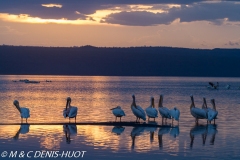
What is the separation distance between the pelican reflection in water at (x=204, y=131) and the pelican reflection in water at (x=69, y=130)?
3.27 metres

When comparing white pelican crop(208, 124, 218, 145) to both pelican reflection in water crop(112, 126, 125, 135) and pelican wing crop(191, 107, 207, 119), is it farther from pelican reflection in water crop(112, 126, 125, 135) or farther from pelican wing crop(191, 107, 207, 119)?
pelican reflection in water crop(112, 126, 125, 135)

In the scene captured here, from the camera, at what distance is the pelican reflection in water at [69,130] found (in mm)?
14570

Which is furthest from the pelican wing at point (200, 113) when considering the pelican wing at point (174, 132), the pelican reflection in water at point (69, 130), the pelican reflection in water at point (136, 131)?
the pelican reflection in water at point (69, 130)

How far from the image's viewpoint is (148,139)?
48.4ft

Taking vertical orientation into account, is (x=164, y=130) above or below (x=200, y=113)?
below

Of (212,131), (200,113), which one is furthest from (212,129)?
(200,113)

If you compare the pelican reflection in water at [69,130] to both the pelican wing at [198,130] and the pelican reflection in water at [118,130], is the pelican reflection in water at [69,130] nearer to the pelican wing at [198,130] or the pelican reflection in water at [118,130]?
the pelican reflection in water at [118,130]

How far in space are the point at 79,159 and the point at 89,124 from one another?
5.70 meters

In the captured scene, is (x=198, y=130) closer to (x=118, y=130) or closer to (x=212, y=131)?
(x=212, y=131)

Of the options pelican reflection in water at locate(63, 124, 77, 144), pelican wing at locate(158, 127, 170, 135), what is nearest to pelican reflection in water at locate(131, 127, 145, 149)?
pelican wing at locate(158, 127, 170, 135)

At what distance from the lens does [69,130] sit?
1608 centimetres

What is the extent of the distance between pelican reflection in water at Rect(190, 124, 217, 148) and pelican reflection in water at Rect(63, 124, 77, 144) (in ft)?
10.7

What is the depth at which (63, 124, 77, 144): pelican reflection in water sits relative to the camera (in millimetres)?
14570

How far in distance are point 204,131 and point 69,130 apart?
4.21 m
